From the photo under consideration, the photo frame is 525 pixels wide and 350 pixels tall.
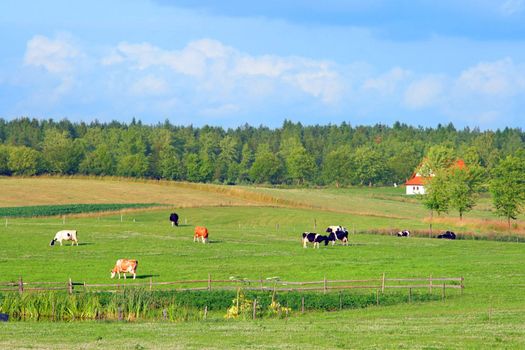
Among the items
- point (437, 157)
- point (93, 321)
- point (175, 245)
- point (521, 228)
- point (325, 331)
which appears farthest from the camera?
point (437, 157)

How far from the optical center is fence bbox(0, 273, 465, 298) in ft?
159

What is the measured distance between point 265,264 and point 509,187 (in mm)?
50646

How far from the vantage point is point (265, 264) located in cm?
6216

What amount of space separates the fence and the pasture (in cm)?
168

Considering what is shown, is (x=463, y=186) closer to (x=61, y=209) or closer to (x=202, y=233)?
(x=202, y=233)

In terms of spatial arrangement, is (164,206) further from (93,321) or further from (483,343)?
(483,343)

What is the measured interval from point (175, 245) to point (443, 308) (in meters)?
31.9

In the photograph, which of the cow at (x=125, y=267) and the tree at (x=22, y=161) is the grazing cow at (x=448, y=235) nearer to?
the cow at (x=125, y=267)

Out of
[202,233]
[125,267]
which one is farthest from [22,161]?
[125,267]

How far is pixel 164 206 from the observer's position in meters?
116

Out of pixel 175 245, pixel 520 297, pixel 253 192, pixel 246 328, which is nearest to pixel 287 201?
pixel 253 192

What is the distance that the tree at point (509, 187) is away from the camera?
103562 mm

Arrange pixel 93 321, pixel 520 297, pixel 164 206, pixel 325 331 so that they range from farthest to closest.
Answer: pixel 164 206, pixel 520 297, pixel 93 321, pixel 325 331

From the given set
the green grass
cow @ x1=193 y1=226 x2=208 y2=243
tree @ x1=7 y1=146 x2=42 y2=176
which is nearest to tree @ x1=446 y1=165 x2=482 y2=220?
the green grass
